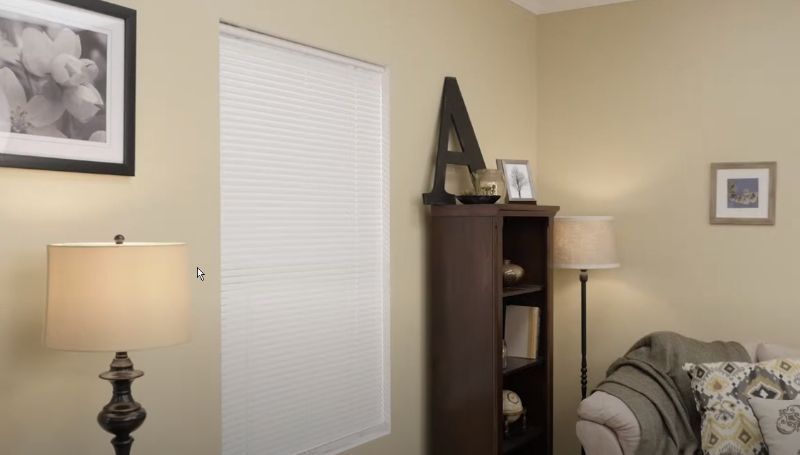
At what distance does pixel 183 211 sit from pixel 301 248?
0.66 meters

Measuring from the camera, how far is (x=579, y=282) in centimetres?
465

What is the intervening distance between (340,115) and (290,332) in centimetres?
95

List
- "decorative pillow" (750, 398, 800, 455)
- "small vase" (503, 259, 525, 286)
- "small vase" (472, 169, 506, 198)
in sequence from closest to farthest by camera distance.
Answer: "decorative pillow" (750, 398, 800, 455)
"small vase" (472, 169, 506, 198)
"small vase" (503, 259, 525, 286)

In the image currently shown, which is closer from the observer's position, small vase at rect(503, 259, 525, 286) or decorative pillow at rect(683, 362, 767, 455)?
decorative pillow at rect(683, 362, 767, 455)

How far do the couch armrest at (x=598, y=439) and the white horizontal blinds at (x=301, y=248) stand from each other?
34.6 inches

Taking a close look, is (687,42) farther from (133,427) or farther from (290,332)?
(133,427)

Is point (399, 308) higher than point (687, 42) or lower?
lower

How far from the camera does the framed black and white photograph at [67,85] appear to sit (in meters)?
2.15

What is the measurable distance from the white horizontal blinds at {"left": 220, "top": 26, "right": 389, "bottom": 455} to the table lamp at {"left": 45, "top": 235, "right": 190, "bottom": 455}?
32.2 inches

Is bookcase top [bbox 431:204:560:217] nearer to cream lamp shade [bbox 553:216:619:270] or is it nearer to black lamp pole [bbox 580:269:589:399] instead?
cream lamp shade [bbox 553:216:619:270]

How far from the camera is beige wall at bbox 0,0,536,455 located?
219 centimetres

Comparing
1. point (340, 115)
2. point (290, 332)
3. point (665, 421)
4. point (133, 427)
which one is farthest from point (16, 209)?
point (665, 421)

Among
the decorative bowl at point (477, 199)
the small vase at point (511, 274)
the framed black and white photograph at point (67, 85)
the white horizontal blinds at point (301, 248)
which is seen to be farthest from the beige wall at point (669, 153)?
the framed black and white photograph at point (67, 85)

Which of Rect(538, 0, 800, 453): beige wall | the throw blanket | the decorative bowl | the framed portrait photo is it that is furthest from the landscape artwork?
the decorative bowl
